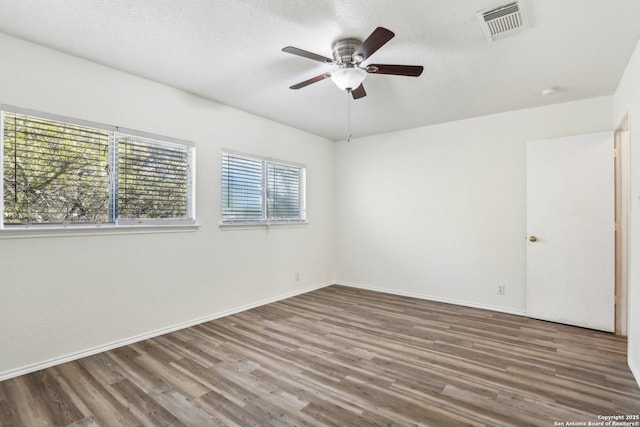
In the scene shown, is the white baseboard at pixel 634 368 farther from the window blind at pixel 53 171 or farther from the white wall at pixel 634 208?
the window blind at pixel 53 171

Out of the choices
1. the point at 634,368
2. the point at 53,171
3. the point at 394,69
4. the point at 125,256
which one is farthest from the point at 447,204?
the point at 53,171

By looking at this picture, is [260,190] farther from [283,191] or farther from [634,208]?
[634,208]

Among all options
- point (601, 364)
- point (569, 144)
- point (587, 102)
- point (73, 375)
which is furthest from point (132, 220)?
point (587, 102)

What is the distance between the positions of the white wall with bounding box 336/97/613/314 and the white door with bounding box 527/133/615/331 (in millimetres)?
178

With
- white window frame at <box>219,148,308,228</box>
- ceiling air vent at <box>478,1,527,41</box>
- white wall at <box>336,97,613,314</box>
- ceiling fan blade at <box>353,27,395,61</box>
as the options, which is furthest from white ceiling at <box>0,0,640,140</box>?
white window frame at <box>219,148,308,228</box>

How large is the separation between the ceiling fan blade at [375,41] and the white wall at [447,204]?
2.78 meters

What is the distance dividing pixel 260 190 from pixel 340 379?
2793 millimetres

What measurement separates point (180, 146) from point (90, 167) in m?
0.91

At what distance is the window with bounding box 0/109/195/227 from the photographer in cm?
244

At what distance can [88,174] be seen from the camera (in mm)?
2799

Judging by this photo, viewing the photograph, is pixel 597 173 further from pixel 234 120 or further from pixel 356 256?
pixel 234 120

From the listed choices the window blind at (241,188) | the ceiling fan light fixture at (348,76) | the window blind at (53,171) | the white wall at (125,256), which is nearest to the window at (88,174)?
the window blind at (53,171)

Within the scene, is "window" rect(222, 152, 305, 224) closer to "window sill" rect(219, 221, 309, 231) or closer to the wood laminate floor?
"window sill" rect(219, 221, 309, 231)

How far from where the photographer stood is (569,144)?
3.57m
